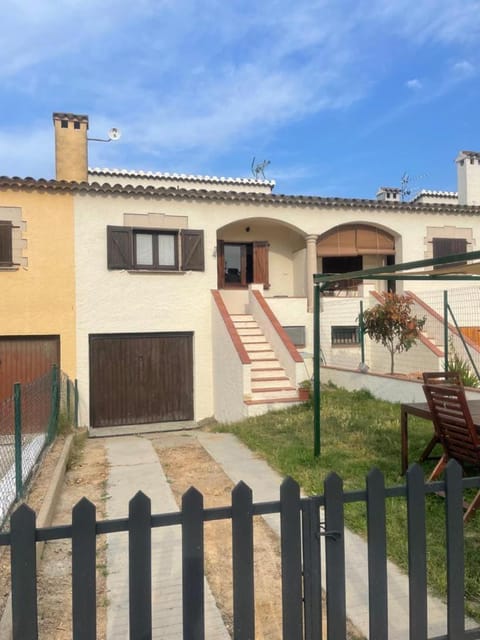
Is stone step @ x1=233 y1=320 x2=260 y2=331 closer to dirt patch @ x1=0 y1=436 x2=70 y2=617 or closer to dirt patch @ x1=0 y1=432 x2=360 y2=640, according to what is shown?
dirt patch @ x1=0 y1=436 x2=70 y2=617

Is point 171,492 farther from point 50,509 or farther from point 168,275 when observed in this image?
point 168,275

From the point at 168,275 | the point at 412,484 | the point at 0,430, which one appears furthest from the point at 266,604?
A: the point at 168,275

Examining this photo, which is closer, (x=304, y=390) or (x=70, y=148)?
(x=304, y=390)

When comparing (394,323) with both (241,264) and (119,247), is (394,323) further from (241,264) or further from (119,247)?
(119,247)

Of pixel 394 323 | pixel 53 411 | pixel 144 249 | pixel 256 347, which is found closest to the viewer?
pixel 53 411

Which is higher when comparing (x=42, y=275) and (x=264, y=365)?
(x=42, y=275)

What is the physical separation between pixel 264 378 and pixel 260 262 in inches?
213

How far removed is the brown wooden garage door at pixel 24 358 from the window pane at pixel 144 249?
2964 mm

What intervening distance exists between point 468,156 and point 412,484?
19582 mm

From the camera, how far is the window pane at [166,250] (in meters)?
12.6

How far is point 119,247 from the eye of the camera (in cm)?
1209

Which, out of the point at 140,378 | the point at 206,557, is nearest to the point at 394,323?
the point at 140,378

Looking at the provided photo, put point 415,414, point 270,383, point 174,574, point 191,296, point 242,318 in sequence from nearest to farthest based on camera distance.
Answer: point 174,574, point 415,414, point 270,383, point 191,296, point 242,318

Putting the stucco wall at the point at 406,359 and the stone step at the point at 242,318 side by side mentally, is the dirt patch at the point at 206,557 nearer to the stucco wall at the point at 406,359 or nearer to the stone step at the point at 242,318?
the stucco wall at the point at 406,359
